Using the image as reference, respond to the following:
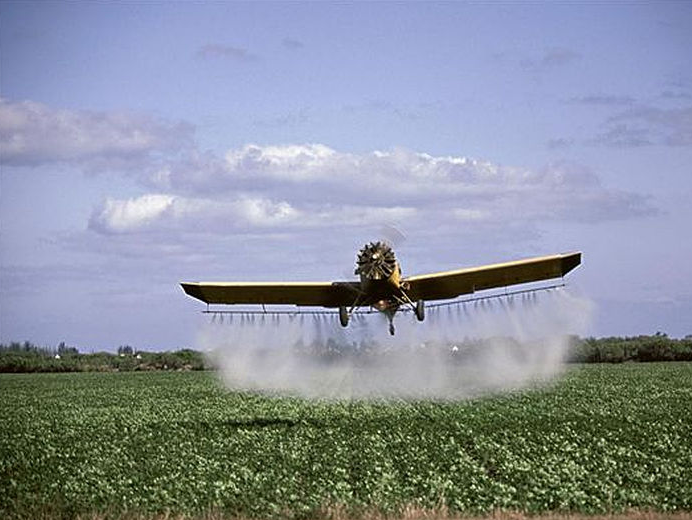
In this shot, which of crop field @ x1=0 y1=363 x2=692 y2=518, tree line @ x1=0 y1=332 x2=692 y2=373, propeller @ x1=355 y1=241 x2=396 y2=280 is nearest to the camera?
crop field @ x1=0 y1=363 x2=692 y2=518

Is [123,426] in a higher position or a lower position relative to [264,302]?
lower

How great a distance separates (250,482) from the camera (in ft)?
78.7

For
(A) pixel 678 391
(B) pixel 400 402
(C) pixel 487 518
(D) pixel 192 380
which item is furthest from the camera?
(D) pixel 192 380

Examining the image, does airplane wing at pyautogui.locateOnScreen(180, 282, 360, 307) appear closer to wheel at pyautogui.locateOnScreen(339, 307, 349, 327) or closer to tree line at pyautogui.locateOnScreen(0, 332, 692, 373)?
wheel at pyautogui.locateOnScreen(339, 307, 349, 327)

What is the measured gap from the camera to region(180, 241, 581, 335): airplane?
33781 millimetres

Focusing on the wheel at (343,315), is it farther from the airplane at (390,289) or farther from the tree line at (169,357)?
the tree line at (169,357)

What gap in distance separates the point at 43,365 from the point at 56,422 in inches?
2446

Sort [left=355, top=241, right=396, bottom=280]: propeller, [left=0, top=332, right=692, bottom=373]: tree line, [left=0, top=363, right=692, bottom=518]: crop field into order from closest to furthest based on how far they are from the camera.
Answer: [left=0, top=363, right=692, bottom=518]: crop field → [left=355, top=241, right=396, bottom=280]: propeller → [left=0, top=332, right=692, bottom=373]: tree line

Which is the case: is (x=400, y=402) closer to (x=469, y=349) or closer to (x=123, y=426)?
(x=469, y=349)

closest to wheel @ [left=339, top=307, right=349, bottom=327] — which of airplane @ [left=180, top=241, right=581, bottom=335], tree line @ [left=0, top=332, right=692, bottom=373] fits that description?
airplane @ [left=180, top=241, right=581, bottom=335]

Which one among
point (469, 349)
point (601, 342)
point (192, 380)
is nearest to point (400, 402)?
point (469, 349)

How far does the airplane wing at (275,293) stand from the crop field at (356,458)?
11.6 feet

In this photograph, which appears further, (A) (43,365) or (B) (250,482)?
(A) (43,365)

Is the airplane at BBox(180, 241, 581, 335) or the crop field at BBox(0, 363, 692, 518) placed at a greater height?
the airplane at BBox(180, 241, 581, 335)
